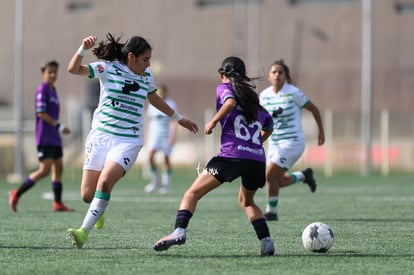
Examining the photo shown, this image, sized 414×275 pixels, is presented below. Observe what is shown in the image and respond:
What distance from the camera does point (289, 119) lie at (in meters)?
14.0

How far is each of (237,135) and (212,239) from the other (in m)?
1.91

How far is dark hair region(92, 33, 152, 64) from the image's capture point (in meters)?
9.95

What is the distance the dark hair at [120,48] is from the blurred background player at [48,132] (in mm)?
4984

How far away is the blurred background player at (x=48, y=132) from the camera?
15031mm

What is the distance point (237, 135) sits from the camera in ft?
30.5

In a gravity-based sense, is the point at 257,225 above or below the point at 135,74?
below

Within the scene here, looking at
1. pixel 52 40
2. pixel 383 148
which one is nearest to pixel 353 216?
pixel 383 148

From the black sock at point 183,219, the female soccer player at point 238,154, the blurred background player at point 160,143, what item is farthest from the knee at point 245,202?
the blurred background player at point 160,143

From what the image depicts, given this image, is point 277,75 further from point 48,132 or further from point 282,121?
point 48,132

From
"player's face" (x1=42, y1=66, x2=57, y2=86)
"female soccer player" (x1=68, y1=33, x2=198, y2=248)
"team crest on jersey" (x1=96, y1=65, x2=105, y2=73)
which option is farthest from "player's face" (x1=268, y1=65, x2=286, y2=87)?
"team crest on jersey" (x1=96, y1=65, x2=105, y2=73)

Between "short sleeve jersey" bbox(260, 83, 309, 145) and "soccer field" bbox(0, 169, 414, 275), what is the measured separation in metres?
1.14

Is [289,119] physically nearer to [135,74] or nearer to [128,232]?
[128,232]

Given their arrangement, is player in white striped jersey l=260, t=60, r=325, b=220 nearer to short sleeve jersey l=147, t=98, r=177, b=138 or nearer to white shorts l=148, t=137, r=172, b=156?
white shorts l=148, t=137, r=172, b=156

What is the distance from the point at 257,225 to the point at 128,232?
2780 mm
